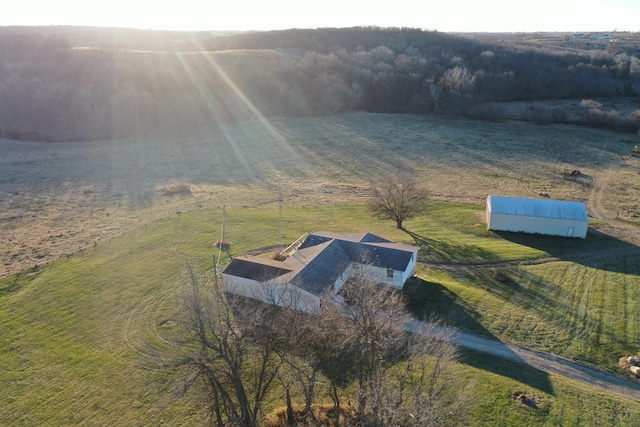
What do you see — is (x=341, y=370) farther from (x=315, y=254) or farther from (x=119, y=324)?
(x=119, y=324)

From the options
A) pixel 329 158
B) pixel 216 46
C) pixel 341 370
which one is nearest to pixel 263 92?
pixel 329 158

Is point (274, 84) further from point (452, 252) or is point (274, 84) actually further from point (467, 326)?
point (467, 326)

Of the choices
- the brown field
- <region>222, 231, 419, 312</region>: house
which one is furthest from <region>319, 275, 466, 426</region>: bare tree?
the brown field

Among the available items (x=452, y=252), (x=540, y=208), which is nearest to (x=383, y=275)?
(x=452, y=252)

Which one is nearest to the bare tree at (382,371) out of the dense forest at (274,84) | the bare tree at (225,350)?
the bare tree at (225,350)

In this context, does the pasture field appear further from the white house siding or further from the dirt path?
the white house siding

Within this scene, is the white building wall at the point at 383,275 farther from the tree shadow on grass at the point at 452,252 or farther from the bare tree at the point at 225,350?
the bare tree at the point at 225,350
